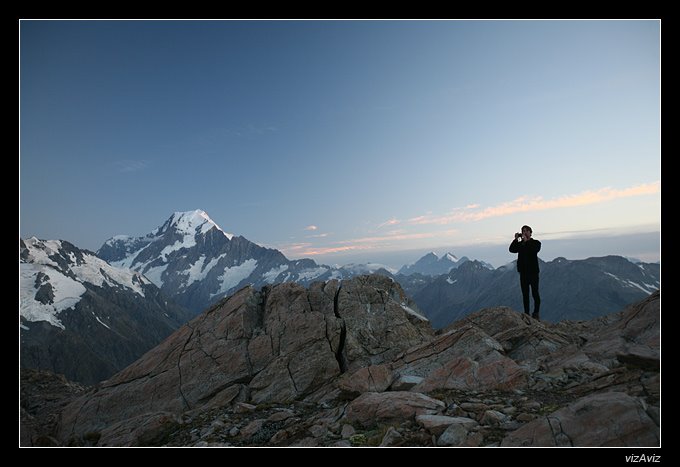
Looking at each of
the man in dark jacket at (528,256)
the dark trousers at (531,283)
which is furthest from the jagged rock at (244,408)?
the man in dark jacket at (528,256)

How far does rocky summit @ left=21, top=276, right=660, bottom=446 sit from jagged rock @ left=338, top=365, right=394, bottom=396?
0.07 metres

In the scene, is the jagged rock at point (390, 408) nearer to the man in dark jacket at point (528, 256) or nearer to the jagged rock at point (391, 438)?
the jagged rock at point (391, 438)

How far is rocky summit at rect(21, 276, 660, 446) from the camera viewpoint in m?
11.3

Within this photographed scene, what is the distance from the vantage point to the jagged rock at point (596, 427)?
973 cm

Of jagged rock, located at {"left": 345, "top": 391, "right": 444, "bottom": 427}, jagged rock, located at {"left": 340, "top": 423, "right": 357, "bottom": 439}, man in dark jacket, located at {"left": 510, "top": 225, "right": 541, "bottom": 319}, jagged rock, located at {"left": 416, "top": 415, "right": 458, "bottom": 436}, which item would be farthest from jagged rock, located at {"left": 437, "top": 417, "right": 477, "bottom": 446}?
man in dark jacket, located at {"left": 510, "top": 225, "right": 541, "bottom": 319}

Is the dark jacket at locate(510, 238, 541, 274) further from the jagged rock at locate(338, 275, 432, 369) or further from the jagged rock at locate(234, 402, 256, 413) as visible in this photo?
the jagged rock at locate(234, 402, 256, 413)

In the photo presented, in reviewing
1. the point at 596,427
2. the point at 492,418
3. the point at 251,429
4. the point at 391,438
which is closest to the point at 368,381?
the point at 251,429

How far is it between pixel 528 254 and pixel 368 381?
44.7 feet

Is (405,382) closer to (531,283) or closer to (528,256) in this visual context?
(531,283)
